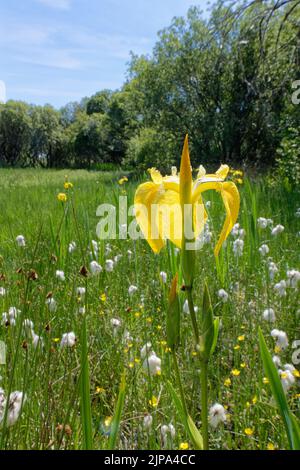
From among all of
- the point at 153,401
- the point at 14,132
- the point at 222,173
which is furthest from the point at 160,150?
the point at 14,132

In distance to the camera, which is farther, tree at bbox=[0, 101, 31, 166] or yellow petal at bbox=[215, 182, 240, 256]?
tree at bbox=[0, 101, 31, 166]

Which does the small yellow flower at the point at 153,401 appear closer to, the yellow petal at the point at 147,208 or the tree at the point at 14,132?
the yellow petal at the point at 147,208

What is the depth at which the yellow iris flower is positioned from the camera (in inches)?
26.0

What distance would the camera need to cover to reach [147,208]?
686mm

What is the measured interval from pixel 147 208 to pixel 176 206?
0.06 metres

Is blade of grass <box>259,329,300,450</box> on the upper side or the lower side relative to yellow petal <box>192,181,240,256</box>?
lower

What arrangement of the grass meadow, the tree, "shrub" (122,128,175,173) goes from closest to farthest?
the grass meadow < "shrub" (122,128,175,173) < the tree

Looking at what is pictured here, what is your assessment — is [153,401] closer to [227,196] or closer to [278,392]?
[278,392]

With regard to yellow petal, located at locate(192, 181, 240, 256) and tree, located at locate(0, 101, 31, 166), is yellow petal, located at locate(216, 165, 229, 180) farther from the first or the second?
tree, located at locate(0, 101, 31, 166)

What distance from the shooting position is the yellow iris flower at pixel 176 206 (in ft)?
2.17

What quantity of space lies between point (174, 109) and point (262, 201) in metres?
8.63

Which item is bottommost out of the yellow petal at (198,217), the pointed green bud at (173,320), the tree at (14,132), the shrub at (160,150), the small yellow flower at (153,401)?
the small yellow flower at (153,401)

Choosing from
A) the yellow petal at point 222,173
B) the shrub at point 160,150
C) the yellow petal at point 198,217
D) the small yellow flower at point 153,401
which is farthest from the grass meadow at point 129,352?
the shrub at point 160,150

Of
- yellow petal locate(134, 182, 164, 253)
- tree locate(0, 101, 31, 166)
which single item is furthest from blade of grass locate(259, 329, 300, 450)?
tree locate(0, 101, 31, 166)
